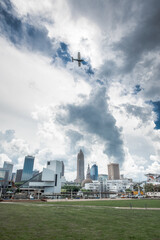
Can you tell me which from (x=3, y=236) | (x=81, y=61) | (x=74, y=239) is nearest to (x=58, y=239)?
(x=74, y=239)

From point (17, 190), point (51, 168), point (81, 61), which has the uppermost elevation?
point (81, 61)

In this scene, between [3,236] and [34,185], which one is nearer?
[3,236]


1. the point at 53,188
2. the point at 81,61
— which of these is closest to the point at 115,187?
the point at 53,188

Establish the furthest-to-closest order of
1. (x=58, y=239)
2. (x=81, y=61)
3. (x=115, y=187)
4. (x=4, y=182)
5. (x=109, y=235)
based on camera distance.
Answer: (x=115, y=187) → (x=4, y=182) → (x=81, y=61) → (x=109, y=235) → (x=58, y=239)

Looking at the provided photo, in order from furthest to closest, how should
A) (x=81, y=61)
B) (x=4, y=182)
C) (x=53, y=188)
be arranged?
(x=4, y=182)
(x=53, y=188)
(x=81, y=61)

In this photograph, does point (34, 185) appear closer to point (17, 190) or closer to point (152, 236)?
point (17, 190)

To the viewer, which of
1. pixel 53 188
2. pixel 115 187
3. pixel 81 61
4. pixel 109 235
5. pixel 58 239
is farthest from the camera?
pixel 115 187

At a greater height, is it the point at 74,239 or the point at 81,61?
the point at 81,61

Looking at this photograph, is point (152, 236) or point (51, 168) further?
point (51, 168)

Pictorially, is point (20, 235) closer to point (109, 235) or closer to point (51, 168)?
point (109, 235)
